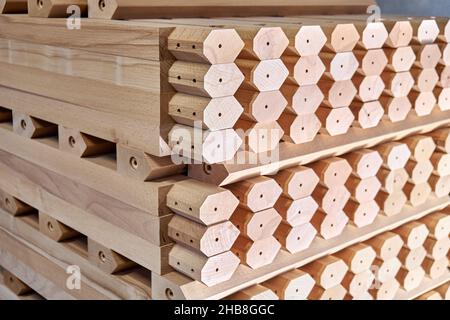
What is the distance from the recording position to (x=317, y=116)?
191cm

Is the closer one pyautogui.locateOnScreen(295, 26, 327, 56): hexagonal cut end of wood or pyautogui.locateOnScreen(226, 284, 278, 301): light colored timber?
pyautogui.locateOnScreen(295, 26, 327, 56): hexagonal cut end of wood

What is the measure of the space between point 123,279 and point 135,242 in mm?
188

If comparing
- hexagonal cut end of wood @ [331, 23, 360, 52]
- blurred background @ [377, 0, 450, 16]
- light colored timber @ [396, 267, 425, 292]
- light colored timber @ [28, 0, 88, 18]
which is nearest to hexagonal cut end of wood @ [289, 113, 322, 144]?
hexagonal cut end of wood @ [331, 23, 360, 52]

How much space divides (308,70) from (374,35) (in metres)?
0.33

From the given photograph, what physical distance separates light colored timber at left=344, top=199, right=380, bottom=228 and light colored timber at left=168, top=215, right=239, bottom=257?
2.00 feet

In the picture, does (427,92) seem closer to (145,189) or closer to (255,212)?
(255,212)

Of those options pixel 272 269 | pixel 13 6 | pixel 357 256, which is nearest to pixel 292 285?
pixel 272 269

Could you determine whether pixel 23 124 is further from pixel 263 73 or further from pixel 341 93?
pixel 341 93

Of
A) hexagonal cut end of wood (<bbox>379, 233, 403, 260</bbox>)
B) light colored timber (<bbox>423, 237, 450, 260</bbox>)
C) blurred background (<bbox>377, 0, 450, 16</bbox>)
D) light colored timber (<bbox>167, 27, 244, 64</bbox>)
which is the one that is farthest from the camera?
blurred background (<bbox>377, 0, 450, 16</bbox>)

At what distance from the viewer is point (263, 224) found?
177cm

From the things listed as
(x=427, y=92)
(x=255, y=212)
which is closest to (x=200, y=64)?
(x=255, y=212)

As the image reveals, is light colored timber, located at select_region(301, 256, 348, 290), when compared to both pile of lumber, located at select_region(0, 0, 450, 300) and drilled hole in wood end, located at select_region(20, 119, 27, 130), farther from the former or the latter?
drilled hole in wood end, located at select_region(20, 119, 27, 130)

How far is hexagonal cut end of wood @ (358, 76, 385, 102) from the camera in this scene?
199cm

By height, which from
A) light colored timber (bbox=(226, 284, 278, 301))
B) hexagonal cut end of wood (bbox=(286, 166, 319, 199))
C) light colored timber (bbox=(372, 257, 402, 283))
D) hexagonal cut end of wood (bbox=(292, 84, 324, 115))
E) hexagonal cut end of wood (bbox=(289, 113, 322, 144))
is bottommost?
light colored timber (bbox=(372, 257, 402, 283))
